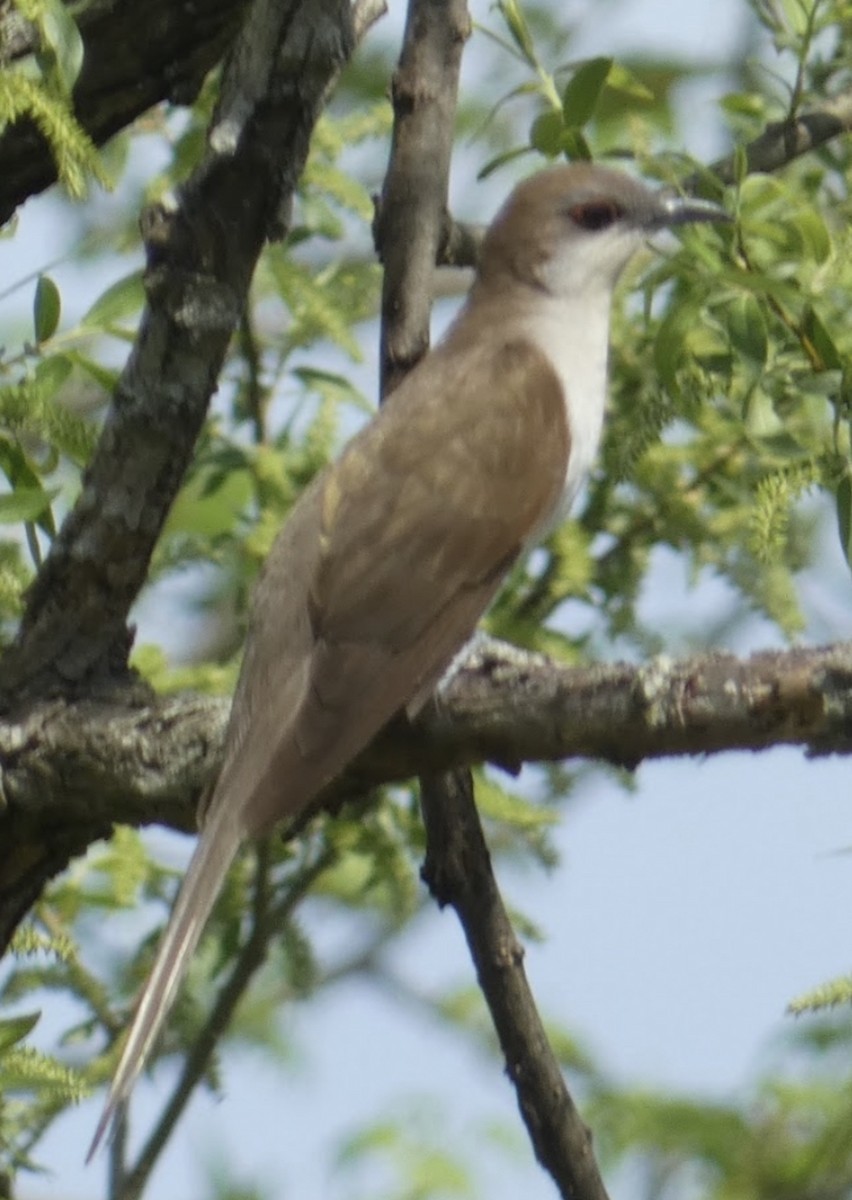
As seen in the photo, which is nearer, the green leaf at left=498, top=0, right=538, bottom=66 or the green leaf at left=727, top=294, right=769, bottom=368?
the green leaf at left=727, top=294, right=769, bottom=368

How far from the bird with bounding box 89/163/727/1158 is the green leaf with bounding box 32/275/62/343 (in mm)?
685

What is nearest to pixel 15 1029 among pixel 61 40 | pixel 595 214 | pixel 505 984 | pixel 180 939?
pixel 180 939

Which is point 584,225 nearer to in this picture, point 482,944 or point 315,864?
point 315,864

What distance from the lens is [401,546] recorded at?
3.98 meters

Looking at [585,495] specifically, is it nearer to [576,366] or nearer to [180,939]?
[576,366]

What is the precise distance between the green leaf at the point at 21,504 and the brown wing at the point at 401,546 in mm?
463

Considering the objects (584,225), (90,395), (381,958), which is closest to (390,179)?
(584,225)

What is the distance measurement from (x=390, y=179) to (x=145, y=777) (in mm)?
1317

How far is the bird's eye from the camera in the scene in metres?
5.00

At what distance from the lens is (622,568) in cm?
501

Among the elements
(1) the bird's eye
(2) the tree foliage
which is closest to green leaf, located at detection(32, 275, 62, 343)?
(2) the tree foliage

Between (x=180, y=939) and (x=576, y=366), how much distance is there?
1.74m

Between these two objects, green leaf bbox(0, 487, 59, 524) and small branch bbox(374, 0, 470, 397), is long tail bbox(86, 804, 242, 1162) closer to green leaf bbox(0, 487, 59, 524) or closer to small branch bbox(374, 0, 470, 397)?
green leaf bbox(0, 487, 59, 524)

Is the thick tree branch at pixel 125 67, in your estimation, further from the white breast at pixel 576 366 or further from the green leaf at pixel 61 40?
the white breast at pixel 576 366
